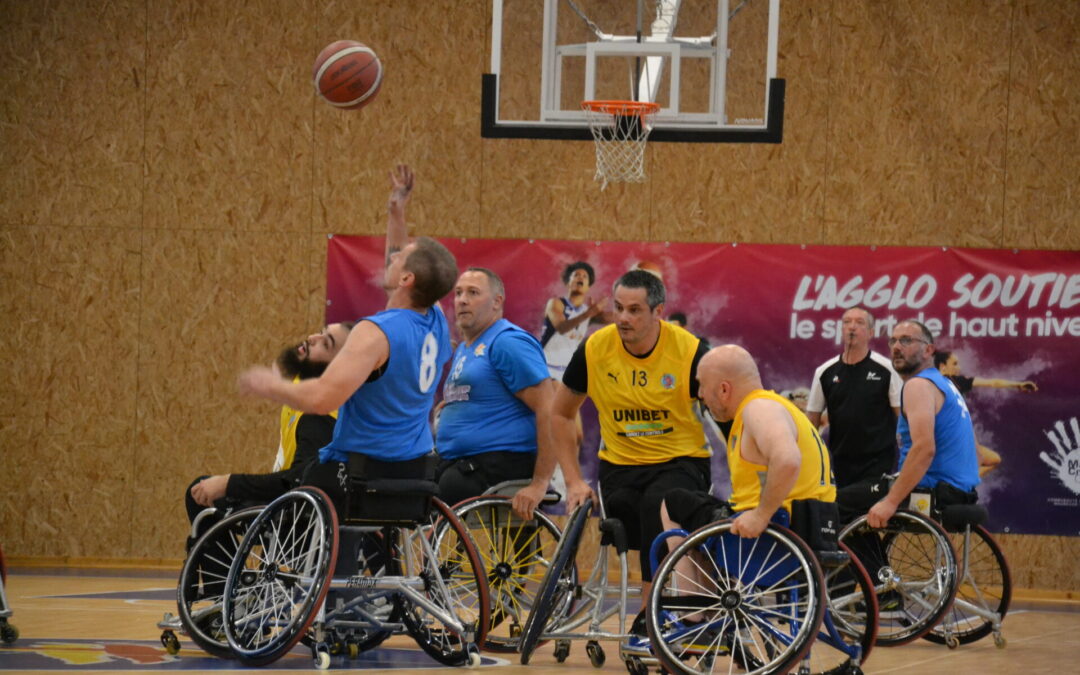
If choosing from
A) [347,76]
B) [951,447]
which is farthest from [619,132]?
[951,447]

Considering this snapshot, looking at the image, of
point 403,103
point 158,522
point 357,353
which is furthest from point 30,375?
point 357,353

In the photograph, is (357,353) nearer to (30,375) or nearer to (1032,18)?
(30,375)

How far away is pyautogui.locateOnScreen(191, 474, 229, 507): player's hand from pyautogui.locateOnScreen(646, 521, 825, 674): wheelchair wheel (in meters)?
1.95

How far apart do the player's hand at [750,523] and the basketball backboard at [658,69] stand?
407 cm

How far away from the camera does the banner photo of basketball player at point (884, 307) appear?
941 centimetres

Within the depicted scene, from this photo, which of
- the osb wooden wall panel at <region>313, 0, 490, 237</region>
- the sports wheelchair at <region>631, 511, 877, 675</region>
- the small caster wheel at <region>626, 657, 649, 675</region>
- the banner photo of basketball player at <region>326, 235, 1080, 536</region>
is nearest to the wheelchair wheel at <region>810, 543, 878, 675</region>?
the sports wheelchair at <region>631, 511, 877, 675</region>

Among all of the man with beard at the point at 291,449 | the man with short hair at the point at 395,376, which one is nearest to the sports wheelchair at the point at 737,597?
the man with short hair at the point at 395,376

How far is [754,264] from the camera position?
9.68 m

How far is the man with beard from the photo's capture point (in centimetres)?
546

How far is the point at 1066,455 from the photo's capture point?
9367mm

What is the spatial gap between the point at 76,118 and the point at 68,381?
6.30 feet

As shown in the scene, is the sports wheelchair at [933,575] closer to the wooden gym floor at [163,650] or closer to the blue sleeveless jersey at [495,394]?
the wooden gym floor at [163,650]

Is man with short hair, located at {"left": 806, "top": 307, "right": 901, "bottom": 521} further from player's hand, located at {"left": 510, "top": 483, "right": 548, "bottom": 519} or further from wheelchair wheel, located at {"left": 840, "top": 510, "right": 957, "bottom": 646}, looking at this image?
player's hand, located at {"left": 510, "top": 483, "right": 548, "bottom": 519}

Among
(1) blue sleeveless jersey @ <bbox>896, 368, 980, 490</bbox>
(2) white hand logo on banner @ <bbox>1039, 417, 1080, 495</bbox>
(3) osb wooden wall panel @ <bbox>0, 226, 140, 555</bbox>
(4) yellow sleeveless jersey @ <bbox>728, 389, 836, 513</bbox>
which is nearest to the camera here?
(4) yellow sleeveless jersey @ <bbox>728, 389, 836, 513</bbox>
